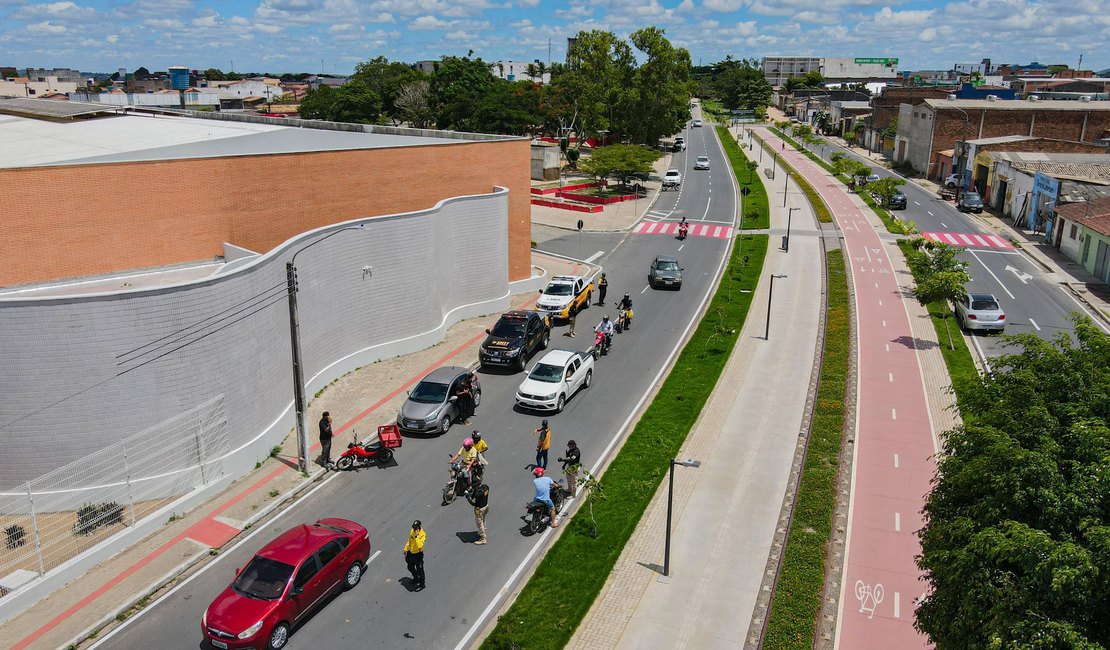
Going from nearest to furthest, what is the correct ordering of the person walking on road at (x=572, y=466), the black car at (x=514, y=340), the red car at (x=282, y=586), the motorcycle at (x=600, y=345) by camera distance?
the red car at (x=282, y=586), the person walking on road at (x=572, y=466), the black car at (x=514, y=340), the motorcycle at (x=600, y=345)

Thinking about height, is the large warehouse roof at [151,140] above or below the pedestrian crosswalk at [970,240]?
above

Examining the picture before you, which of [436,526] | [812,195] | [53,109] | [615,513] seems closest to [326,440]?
[436,526]

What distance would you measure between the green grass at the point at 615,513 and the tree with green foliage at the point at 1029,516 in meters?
6.64

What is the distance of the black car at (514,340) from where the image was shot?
A: 2858 centimetres

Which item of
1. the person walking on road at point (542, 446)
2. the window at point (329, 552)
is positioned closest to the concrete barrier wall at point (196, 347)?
the window at point (329, 552)

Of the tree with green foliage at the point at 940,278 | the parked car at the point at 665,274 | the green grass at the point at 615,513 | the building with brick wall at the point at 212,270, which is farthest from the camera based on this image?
the parked car at the point at 665,274

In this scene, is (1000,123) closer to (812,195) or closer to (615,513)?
(812,195)

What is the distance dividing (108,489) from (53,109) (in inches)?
1226

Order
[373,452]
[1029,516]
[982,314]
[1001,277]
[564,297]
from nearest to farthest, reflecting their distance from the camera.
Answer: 1. [1029,516]
2. [373,452]
3. [982,314]
4. [564,297]
5. [1001,277]

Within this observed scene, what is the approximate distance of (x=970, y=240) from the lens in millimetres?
51938

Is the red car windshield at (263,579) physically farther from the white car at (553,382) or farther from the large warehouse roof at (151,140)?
the large warehouse roof at (151,140)

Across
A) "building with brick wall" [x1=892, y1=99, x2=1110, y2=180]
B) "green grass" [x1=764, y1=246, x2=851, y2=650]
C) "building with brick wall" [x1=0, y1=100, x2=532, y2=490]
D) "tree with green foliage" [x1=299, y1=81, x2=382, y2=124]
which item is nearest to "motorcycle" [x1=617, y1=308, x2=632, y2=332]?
"building with brick wall" [x1=0, y1=100, x2=532, y2=490]

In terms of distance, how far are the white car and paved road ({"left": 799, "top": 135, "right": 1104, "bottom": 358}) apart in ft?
41.9

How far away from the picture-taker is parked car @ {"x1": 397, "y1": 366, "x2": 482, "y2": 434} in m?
23.2
